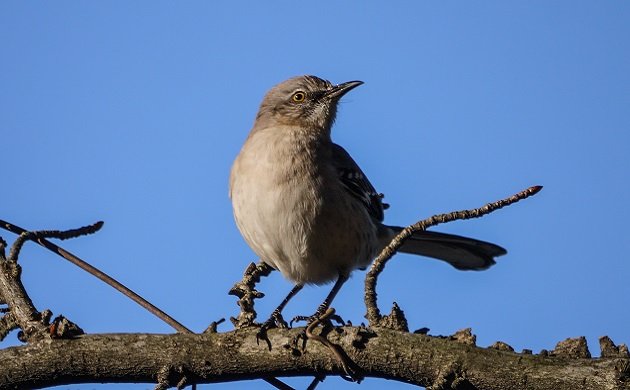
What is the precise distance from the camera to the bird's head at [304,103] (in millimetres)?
7406

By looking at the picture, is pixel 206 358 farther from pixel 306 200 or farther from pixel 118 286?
pixel 306 200

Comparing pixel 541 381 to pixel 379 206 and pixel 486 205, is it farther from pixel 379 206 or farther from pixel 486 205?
pixel 379 206

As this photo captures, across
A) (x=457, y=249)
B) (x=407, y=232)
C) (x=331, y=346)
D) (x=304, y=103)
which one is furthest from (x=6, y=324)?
(x=457, y=249)

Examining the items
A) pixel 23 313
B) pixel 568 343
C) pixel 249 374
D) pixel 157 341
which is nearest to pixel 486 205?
pixel 568 343

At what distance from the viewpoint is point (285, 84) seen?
7.82 metres

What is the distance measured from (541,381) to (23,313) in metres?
2.60

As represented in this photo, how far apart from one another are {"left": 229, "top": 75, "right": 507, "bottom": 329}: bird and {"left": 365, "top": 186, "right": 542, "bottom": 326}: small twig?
1.67 metres

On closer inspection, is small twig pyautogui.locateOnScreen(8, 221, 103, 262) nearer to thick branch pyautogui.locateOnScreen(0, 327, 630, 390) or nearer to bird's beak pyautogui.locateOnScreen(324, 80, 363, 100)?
thick branch pyautogui.locateOnScreen(0, 327, 630, 390)

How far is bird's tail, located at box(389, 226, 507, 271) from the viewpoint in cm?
772

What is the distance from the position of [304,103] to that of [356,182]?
1.01m

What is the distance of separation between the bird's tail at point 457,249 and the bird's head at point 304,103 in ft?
3.92

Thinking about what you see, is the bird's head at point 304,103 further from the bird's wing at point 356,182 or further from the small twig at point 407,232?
the small twig at point 407,232

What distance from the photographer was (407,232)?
376cm

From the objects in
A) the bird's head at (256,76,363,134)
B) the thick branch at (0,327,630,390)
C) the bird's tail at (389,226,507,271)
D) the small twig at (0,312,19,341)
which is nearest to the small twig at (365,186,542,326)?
the thick branch at (0,327,630,390)
